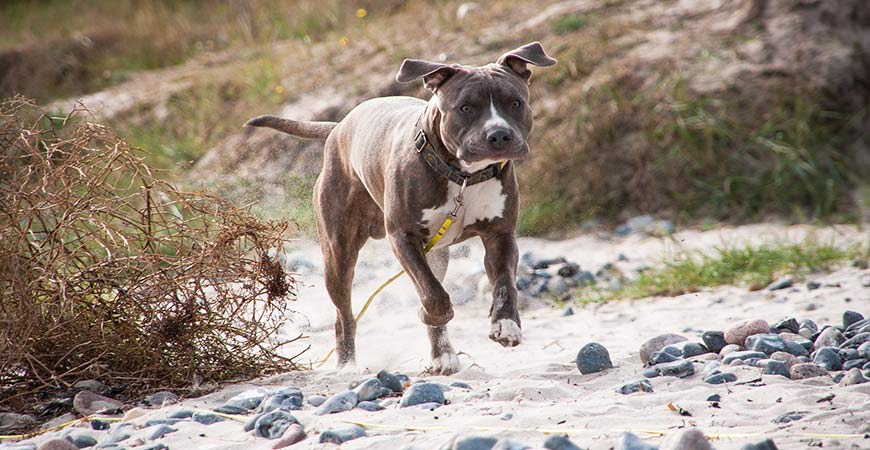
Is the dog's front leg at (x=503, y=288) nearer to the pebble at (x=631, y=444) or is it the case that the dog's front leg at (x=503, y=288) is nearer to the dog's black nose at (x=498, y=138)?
the dog's black nose at (x=498, y=138)

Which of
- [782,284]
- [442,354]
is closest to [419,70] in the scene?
[442,354]

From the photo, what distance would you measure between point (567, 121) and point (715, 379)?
5.73 meters

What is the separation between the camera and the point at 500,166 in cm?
480

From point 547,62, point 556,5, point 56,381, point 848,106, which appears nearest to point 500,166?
point 547,62

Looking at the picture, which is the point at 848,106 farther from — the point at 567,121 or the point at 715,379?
the point at 715,379

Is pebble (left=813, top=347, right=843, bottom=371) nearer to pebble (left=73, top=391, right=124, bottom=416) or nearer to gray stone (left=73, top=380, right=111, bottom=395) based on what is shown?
pebble (left=73, top=391, right=124, bottom=416)

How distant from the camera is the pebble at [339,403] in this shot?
4062 mm

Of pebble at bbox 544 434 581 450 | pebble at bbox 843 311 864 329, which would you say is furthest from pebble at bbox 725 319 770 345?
pebble at bbox 544 434 581 450

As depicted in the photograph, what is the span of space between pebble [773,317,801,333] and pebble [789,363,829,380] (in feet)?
2.73

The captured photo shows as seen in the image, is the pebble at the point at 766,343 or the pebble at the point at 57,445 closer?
the pebble at the point at 57,445

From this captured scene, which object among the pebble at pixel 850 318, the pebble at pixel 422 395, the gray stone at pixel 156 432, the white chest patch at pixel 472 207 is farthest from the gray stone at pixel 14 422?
the pebble at pixel 850 318

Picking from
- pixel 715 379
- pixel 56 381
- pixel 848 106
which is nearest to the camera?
pixel 715 379

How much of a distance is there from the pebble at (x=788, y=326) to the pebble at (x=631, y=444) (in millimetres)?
2041

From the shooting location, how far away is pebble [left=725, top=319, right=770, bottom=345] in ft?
15.3
